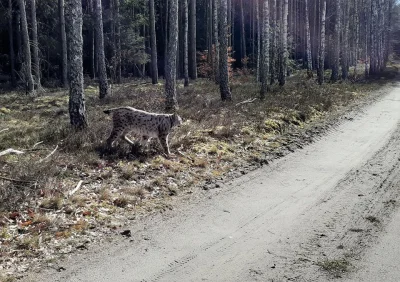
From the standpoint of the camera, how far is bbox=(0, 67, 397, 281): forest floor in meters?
6.24

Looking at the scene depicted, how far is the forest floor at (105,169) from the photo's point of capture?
624cm

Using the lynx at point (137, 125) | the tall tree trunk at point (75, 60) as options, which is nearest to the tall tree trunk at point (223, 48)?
the tall tree trunk at point (75, 60)

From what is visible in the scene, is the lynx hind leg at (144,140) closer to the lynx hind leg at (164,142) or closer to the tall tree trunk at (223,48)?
the lynx hind leg at (164,142)

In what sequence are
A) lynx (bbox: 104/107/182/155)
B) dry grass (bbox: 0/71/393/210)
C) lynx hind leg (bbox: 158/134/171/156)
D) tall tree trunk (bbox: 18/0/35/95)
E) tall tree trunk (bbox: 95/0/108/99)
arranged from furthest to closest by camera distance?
tall tree trunk (bbox: 18/0/35/95), tall tree trunk (bbox: 95/0/108/99), lynx hind leg (bbox: 158/134/171/156), lynx (bbox: 104/107/182/155), dry grass (bbox: 0/71/393/210)

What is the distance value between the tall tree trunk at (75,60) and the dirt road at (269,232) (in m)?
5.26

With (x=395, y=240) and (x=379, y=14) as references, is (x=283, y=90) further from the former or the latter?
(x=379, y=14)

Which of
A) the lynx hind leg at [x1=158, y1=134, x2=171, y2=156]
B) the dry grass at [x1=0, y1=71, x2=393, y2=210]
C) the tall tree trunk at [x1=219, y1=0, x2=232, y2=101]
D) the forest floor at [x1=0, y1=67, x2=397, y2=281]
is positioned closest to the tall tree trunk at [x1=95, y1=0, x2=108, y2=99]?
the dry grass at [x1=0, y1=71, x2=393, y2=210]

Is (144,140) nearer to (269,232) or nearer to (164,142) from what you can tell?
(164,142)

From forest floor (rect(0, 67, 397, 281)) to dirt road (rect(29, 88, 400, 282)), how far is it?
43 cm

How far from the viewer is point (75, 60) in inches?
447

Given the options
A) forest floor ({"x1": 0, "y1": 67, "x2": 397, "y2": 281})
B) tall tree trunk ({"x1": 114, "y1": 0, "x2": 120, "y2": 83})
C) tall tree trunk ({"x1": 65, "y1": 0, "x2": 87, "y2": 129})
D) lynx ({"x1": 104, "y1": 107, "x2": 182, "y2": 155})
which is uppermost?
tall tree trunk ({"x1": 114, "y1": 0, "x2": 120, "y2": 83})

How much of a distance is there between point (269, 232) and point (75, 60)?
769cm

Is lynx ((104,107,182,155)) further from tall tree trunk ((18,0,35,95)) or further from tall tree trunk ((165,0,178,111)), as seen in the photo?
tall tree trunk ((18,0,35,95))

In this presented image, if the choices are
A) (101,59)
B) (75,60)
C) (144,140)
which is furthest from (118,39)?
(144,140)
